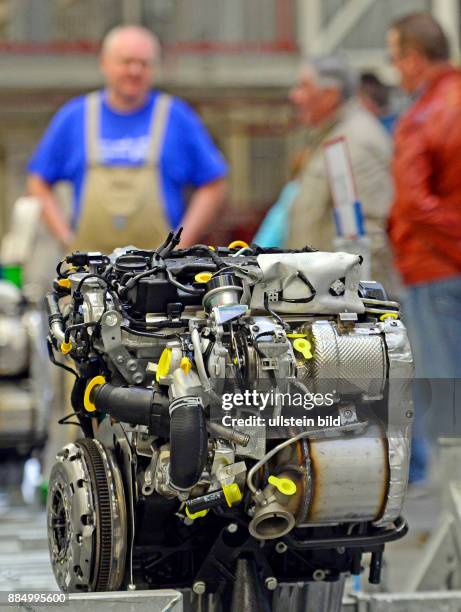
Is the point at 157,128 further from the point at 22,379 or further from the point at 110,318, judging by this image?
the point at 110,318

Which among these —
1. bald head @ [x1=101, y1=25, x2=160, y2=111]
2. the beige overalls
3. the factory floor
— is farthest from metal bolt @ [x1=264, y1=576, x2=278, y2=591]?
bald head @ [x1=101, y1=25, x2=160, y2=111]

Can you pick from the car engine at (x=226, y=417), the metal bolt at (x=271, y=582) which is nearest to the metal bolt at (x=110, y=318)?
the car engine at (x=226, y=417)

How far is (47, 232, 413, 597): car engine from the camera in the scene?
4.10 metres

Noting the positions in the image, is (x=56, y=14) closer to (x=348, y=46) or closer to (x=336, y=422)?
(x=348, y=46)

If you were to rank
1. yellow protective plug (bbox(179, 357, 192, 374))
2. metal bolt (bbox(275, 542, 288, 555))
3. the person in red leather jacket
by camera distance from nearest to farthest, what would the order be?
yellow protective plug (bbox(179, 357, 192, 374)) → metal bolt (bbox(275, 542, 288, 555)) → the person in red leather jacket

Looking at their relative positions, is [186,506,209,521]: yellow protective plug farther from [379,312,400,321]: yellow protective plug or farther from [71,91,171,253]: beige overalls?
[71,91,171,253]: beige overalls

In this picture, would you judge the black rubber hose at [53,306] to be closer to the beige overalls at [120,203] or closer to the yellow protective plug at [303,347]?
the yellow protective plug at [303,347]

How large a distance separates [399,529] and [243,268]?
846 mm

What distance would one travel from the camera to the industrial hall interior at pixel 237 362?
414cm

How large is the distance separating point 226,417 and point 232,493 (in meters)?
0.20

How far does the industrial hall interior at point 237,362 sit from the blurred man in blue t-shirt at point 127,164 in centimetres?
1

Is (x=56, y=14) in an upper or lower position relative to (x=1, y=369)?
upper

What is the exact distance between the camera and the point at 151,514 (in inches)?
169

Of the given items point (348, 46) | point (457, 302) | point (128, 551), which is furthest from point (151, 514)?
point (348, 46)
